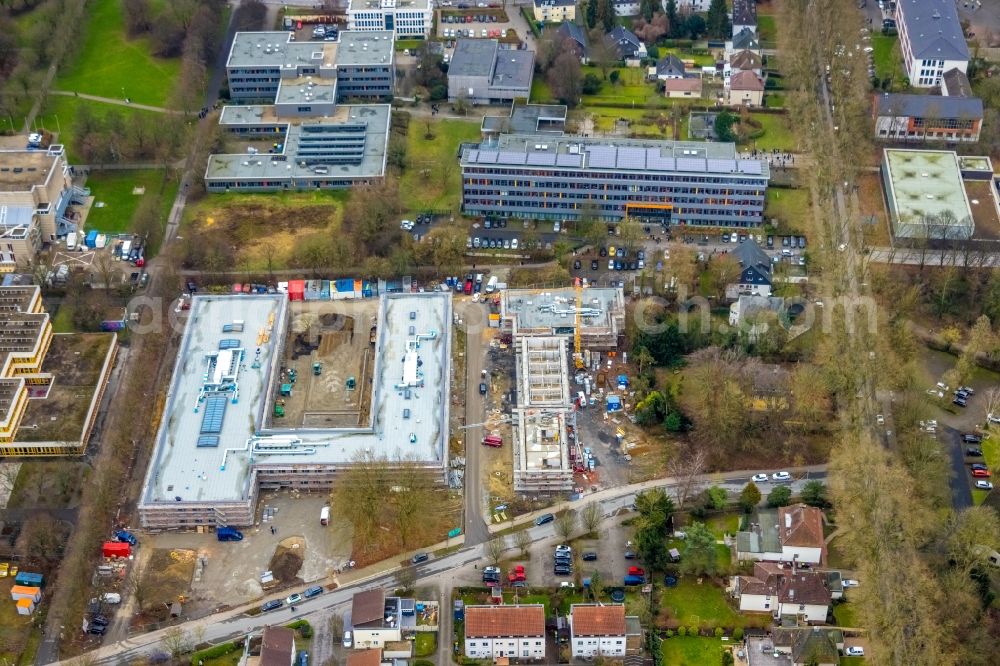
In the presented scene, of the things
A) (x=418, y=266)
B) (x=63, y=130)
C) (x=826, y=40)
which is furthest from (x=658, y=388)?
(x=63, y=130)

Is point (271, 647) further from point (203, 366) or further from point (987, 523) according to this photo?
point (987, 523)

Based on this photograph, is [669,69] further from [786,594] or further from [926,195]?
[786,594]

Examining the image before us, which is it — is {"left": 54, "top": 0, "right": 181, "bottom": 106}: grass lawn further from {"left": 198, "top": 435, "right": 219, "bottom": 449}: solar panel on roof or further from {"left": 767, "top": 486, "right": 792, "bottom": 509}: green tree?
{"left": 767, "top": 486, "right": 792, "bottom": 509}: green tree

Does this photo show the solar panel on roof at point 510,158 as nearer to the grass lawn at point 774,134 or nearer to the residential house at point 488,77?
the residential house at point 488,77

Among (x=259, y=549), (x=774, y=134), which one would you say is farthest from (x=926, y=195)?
(x=259, y=549)

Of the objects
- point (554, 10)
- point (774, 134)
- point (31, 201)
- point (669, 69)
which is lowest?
point (31, 201)

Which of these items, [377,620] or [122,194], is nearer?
[377,620]
